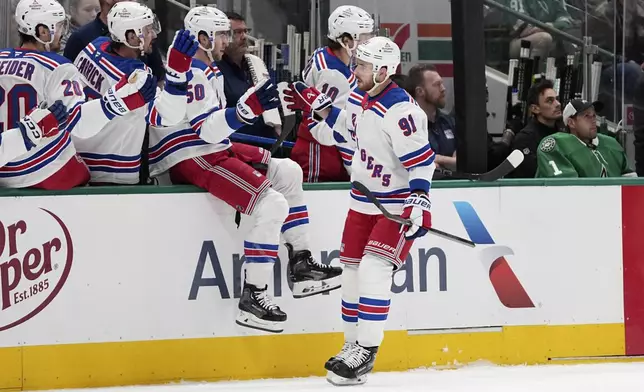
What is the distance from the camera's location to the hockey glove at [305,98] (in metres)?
5.36

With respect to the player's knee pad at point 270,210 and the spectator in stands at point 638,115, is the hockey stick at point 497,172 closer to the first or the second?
the player's knee pad at point 270,210

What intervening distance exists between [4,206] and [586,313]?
2617mm

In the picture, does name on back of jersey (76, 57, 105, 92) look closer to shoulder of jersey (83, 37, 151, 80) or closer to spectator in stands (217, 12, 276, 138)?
shoulder of jersey (83, 37, 151, 80)

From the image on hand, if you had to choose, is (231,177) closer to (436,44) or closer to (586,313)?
(586,313)

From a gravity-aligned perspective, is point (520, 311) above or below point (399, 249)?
below

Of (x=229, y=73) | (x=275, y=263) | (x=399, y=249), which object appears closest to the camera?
(x=399, y=249)

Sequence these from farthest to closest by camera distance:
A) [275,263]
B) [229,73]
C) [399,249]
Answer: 1. [229,73]
2. [275,263]
3. [399,249]

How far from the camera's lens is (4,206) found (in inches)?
197

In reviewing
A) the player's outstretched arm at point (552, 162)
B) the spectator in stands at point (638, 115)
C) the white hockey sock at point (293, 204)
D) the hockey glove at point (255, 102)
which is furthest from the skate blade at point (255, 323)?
the spectator in stands at point (638, 115)

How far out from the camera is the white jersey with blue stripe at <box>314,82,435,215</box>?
4.86 m

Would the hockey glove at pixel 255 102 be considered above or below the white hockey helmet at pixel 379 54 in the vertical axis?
below

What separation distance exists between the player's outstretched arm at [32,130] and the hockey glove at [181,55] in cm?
46

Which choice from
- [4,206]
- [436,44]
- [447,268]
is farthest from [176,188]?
[436,44]

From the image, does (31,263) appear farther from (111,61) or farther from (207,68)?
(207,68)
